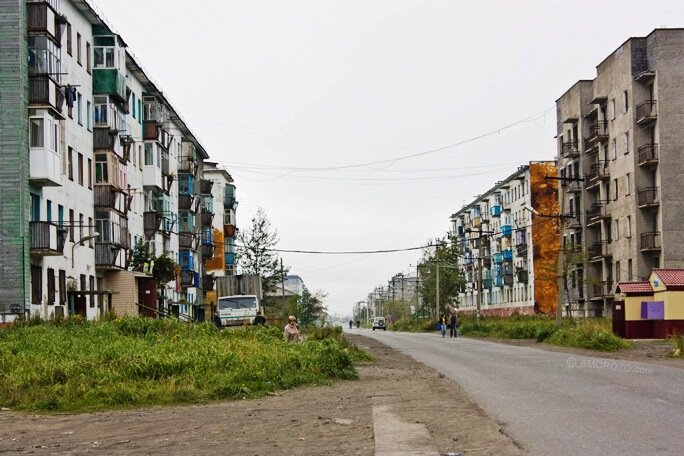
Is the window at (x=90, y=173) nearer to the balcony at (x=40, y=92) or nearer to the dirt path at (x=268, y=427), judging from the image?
the balcony at (x=40, y=92)

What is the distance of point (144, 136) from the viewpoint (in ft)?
231

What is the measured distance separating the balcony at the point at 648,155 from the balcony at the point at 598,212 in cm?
887

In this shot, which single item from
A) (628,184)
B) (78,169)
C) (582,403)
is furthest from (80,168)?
(582,403)

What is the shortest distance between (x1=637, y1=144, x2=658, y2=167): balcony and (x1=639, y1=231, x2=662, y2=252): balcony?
4.48m

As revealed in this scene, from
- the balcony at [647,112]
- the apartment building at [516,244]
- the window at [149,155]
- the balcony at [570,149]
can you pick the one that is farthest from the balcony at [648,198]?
the window at [149,155]

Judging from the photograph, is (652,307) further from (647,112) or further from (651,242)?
(647,112)

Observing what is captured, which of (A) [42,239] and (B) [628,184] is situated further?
(B) [628,184]

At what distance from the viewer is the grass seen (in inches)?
738

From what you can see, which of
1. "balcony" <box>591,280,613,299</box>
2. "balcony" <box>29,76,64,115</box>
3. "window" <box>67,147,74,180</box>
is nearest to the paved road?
"balcony" <box>29,76,64,115</box>

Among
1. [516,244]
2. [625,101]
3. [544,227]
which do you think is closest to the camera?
[625,101]

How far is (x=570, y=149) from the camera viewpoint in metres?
87.2

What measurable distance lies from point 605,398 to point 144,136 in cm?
5609

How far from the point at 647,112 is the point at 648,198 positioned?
5.60 meters

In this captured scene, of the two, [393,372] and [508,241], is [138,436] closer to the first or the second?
[393,372]
